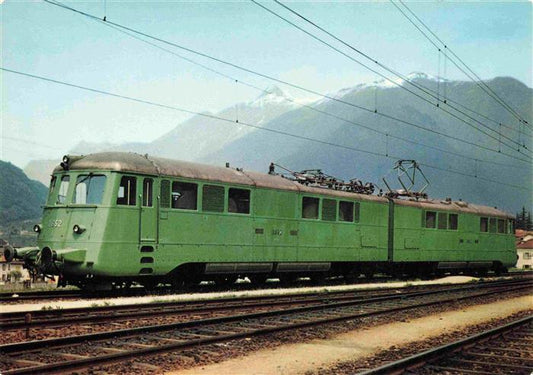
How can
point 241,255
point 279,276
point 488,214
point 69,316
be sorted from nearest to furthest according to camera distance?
point 69,316
point 241,255
point 279,276
point 488,214

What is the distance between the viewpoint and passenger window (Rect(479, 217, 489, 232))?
116 feet

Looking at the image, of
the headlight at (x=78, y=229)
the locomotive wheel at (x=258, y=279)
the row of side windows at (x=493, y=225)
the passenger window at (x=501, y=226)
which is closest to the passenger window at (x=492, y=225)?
the row of side windows at (x=493, y=225)

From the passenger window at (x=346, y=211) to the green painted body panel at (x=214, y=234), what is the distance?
20cm

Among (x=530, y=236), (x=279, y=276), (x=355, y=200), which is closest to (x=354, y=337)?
(x=279, y=276)

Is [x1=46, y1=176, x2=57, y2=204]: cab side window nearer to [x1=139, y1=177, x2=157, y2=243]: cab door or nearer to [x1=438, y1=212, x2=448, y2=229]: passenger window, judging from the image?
[x1=139, y1=177, x2=157, y2=243]: cab door

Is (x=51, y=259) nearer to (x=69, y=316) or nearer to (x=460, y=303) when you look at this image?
(x=69, y=316)

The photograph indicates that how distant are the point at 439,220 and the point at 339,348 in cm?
2258

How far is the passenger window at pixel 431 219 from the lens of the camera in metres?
31.0

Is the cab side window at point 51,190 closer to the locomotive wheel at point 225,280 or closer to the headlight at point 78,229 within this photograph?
the headlight at point 78,229

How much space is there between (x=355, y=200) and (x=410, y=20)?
10.2m

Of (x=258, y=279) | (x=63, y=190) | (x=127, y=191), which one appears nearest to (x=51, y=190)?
(x=63, y=190)

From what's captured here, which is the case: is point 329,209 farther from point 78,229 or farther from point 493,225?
point 493,225

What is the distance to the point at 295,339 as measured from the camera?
36.9ft

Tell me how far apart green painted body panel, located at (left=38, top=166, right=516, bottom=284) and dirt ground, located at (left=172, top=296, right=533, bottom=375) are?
7227 mm
